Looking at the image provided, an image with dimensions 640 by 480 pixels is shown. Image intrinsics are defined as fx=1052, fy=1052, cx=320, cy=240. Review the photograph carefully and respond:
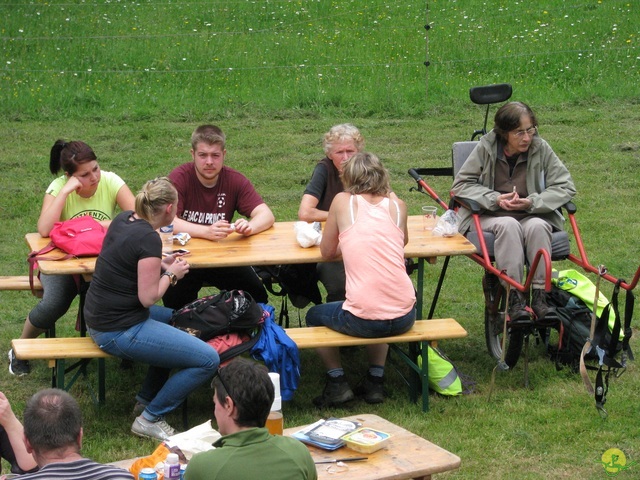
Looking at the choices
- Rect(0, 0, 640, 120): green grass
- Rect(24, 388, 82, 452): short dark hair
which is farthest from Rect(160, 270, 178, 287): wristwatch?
Rect(0, 0, 640, 120): green grass

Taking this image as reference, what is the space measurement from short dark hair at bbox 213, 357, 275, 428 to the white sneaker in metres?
1.77

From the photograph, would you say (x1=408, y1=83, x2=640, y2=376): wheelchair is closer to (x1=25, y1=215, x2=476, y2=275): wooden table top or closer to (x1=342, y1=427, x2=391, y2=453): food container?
(x1=25, y1=215, x2=476, y2=275): wooden table top

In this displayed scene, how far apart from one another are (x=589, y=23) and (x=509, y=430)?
10033 mm

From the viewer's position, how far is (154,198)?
4863 mm

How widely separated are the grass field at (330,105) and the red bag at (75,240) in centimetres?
81

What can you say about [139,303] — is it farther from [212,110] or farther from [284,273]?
[212,110]

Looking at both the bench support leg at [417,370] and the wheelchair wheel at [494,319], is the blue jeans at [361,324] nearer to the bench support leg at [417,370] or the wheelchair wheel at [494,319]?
the bench support leg at [417,370]

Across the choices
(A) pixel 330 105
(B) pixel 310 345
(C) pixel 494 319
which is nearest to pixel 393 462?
(B) pixel 310 345

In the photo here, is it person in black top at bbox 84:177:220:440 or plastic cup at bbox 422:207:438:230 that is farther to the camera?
plastic cup at bbox 422:207:438:230

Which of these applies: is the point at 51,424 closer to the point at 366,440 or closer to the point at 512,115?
the point at 366,440

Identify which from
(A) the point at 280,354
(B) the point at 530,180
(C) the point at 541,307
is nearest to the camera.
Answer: (A) the point at 280,354

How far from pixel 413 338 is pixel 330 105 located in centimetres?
694

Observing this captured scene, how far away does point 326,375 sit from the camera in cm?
568

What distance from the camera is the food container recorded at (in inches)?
155
